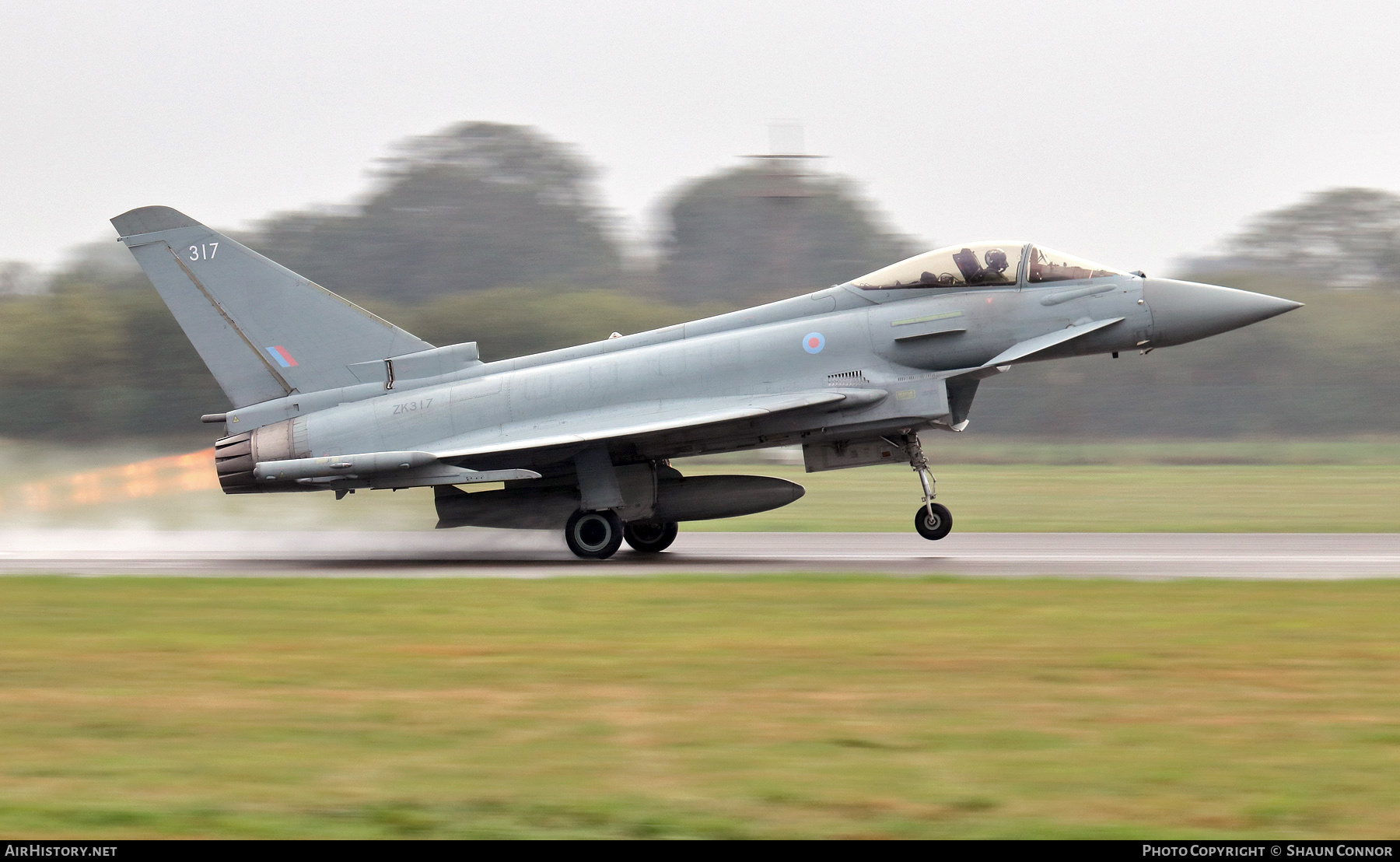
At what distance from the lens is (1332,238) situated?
177 ft

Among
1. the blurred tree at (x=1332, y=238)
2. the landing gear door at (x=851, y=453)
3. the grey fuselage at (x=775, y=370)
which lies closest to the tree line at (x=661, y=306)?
the blurred tree at (x=1332, y=238)

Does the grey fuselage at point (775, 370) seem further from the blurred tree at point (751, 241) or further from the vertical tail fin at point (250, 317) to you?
the blurred tree at point (751, 241)

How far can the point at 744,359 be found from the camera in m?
14.8

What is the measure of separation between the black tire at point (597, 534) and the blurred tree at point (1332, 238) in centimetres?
4473

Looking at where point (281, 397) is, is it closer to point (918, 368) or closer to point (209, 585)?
point (209, 585)

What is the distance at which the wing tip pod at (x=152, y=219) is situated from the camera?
1600 cm

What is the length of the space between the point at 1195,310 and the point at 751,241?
59362 millimetres

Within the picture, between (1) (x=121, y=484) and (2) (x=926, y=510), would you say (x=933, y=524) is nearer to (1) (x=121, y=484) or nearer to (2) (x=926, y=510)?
(2) (x=926, y=510)

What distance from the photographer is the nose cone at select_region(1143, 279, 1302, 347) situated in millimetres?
14227

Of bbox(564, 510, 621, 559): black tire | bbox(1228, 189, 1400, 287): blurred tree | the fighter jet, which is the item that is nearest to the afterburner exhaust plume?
the fighter jet

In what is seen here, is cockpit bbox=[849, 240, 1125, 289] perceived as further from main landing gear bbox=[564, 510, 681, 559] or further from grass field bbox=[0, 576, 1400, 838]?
grass field bbox=[0, 576, 1400, 838]
